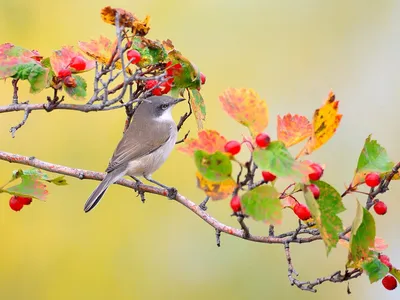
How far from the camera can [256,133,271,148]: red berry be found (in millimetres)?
1640

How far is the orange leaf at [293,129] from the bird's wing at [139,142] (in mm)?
1591

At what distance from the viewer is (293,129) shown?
1854 millimetres

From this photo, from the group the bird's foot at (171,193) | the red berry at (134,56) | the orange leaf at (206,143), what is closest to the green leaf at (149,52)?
the red berry at (134,56)

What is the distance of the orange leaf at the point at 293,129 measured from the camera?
1.83 meters

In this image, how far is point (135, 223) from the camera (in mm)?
4797

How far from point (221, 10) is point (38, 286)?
2.92 meters

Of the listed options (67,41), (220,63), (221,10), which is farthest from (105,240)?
(221,10)

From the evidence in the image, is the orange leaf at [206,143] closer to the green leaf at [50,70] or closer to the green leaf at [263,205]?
the green leaf at [263,205]

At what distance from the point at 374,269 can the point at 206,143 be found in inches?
22.3

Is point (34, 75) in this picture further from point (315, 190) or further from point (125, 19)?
point (315, 190)

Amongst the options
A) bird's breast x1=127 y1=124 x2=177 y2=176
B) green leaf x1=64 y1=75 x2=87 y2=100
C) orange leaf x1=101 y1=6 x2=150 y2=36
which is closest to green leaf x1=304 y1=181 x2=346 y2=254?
orange leaf x1=101 y1=6 x2=150 y2=36

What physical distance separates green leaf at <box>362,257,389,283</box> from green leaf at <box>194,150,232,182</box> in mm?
488

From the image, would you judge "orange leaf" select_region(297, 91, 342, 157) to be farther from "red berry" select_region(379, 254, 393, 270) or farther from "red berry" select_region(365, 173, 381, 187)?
"red berry" select_region(379, 254, 393, 270)

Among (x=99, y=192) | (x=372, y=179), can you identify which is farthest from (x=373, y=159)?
(x=99, y=192)
